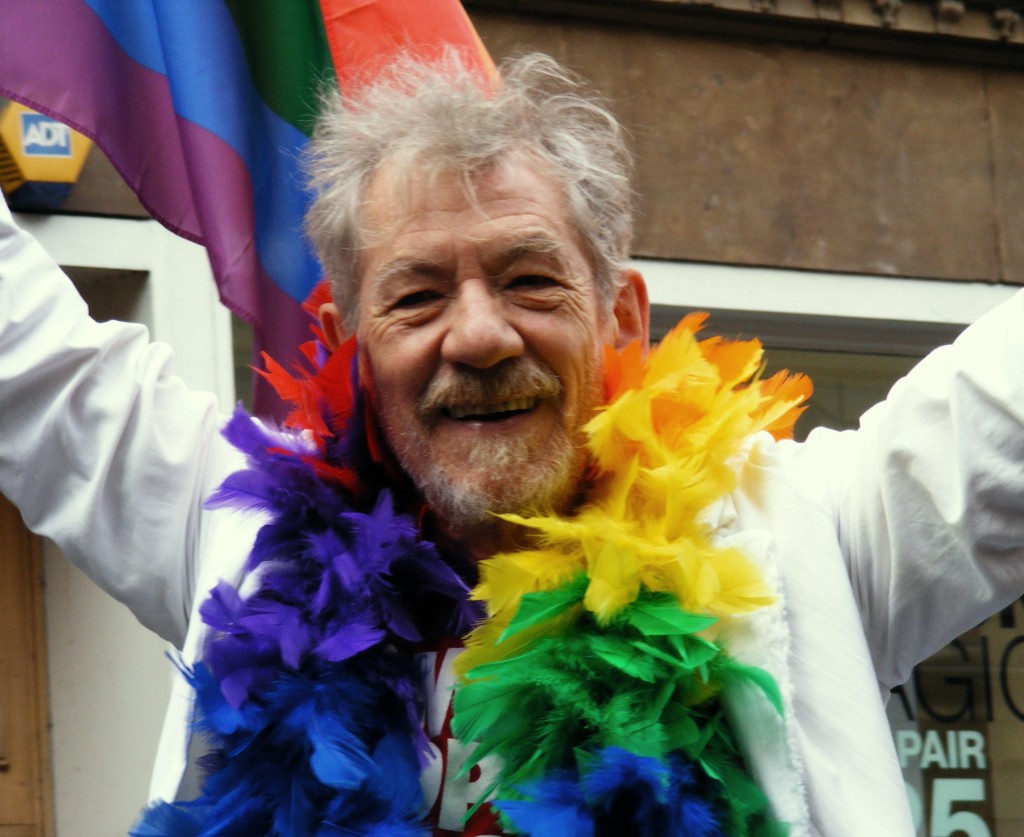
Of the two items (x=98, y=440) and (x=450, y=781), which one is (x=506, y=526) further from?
(x=98, y=440)

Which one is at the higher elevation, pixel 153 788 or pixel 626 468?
pixel 626 468

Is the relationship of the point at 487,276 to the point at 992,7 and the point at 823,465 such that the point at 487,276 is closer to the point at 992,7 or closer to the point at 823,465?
the point at 823,465

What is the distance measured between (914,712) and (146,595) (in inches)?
120

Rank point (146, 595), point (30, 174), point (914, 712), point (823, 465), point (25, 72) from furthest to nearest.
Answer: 1. point (914, 712)
2. point (30, 174)
3. point (25, 72)
4. point (146, 595)
5. point (823, 465)

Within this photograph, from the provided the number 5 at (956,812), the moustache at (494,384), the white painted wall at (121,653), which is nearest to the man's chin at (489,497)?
the moustache at (494,384)

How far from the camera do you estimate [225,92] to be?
9.88 feet

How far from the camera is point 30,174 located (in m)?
3.62

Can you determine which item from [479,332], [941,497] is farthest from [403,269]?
[941,497]

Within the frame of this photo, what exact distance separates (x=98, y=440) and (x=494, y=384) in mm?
531

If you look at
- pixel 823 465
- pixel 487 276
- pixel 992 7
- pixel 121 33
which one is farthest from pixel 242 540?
pixel 992 7

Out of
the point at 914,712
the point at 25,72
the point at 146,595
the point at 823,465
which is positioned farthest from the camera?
the point at 914,712

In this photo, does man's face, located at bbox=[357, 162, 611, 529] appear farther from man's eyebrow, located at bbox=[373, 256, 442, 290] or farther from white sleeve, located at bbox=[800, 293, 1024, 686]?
white sleeve, located at bbox=[800, 293, 1024, 686]

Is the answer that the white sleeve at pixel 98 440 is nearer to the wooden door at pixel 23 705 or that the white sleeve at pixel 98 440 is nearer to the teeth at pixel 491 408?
the teeth at pixel 491 408

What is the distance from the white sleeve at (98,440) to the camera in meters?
2.12
